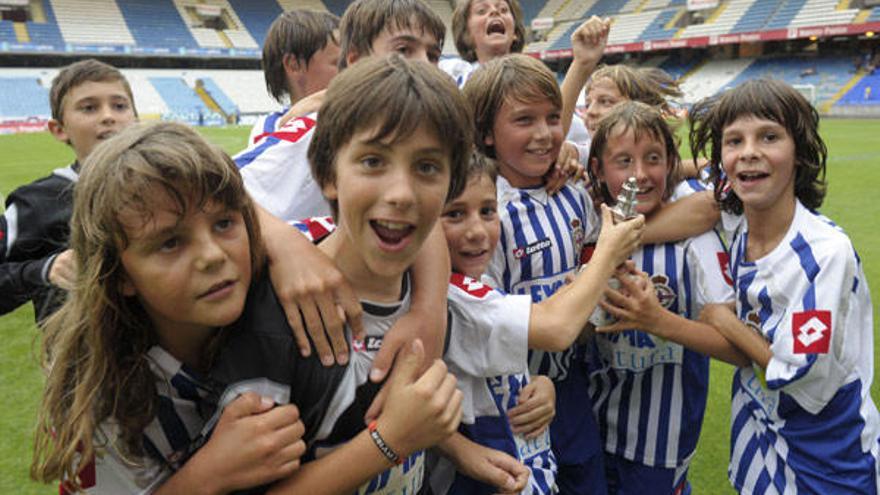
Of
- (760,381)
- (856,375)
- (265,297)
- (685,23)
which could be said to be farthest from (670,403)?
(685,23)

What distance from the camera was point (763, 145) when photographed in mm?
2023

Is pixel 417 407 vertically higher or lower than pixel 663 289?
higher

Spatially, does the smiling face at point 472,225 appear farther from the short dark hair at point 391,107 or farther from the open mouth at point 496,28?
the open mouth at point 496,28

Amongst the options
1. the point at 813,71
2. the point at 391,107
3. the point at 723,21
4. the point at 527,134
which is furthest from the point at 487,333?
the point at 723,21

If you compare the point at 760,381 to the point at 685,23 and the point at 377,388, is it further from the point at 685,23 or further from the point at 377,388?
the point at 685,23

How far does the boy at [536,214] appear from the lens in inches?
86.9

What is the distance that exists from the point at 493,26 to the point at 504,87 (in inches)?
55.2

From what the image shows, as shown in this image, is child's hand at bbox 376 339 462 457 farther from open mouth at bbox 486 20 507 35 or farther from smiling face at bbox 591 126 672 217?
open mouth at bbox 486 20 507 35

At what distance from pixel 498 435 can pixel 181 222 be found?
1098 mm

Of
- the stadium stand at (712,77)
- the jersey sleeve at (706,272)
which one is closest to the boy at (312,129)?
the jersey sleeve at (706,272)

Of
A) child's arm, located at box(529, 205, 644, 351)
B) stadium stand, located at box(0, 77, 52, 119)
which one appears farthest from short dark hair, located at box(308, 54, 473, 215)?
stadium stand, located at box(0, 77, 52, 119)

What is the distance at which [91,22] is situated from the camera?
33.7 meters

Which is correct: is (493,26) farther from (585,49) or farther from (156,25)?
(156,25)

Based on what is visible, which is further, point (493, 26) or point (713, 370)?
point (713, 370)
